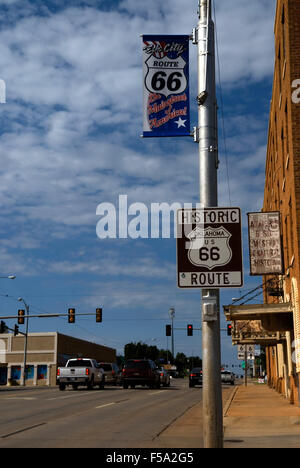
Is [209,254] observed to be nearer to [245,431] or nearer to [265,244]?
[245,431]

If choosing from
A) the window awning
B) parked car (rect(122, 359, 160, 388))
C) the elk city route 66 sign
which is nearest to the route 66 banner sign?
the elk city route 66 sign

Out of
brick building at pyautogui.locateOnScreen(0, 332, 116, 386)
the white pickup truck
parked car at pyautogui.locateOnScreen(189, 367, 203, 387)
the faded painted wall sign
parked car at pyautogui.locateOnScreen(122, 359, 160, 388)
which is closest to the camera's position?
the faded painted wall sign

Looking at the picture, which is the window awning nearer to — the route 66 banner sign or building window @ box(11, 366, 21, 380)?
the route 66 banner sign

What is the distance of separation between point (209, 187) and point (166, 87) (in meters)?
2.18

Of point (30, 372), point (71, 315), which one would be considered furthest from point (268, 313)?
point (30, 372)

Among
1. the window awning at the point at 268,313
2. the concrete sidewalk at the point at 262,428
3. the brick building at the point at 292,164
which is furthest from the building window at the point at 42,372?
the concrete sidewalk at the point at 262,428

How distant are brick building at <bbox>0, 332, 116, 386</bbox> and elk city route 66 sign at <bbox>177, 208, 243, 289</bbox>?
224 feet

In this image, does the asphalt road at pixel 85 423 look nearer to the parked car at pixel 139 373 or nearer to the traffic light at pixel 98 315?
the parked car at pixel 139 373

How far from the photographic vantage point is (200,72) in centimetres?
784

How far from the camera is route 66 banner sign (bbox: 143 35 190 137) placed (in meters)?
8.65

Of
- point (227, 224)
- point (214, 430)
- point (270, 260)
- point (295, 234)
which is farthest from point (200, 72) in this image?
point (270, 260)

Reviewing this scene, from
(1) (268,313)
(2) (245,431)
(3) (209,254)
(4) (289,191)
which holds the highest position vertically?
(4) (289,191)

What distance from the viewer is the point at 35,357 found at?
7438 cm
